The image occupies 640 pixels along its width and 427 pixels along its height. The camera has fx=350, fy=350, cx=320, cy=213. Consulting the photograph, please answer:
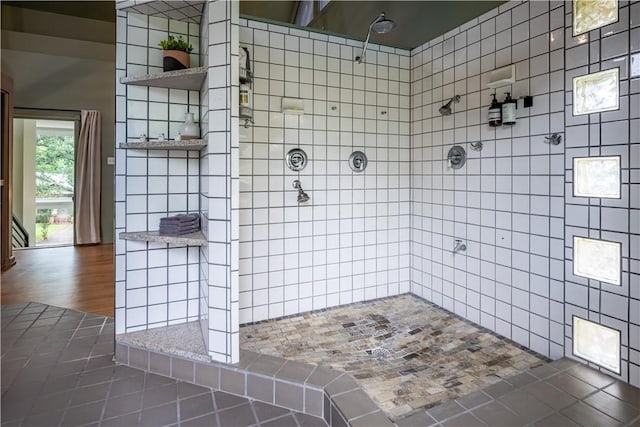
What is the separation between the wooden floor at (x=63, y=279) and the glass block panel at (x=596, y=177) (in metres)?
2.99

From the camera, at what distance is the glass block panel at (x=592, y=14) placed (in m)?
1.56

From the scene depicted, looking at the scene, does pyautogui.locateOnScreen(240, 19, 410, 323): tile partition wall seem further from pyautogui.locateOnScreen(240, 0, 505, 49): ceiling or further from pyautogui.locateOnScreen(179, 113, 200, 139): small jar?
pyautogui.locateOnScreen(179, 113, 200, 139): small jar

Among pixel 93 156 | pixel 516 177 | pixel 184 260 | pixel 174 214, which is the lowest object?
pixel 184 260

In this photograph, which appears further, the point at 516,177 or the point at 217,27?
the point at 516,177

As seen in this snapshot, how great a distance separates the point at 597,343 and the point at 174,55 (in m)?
2.51

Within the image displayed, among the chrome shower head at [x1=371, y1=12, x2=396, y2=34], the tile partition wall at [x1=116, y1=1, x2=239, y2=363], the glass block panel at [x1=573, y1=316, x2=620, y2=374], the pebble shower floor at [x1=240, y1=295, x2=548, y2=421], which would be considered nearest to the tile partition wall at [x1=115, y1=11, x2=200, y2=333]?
the tile partition wall at [x1=116, y1=1, x2=239, y2=363]

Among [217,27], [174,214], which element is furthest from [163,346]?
→ [217,27]

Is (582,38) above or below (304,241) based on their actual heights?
above

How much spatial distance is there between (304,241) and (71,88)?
15.2 feet

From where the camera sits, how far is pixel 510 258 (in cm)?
211

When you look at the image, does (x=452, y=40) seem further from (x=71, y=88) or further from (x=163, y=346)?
(x=71, y=88)

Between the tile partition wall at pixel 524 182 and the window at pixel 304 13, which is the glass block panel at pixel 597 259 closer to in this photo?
the tile partition wall at pixel 524 182

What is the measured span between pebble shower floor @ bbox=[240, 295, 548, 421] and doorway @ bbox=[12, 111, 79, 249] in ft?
18.3

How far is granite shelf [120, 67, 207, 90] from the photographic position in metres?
1.69
